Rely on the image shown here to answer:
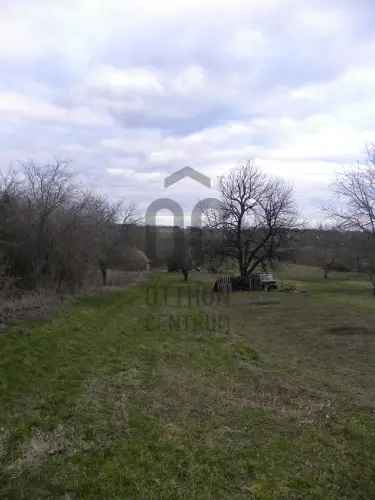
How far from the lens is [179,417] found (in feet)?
15.9

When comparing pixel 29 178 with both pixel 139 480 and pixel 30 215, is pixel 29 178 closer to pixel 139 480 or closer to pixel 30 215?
pixel 30 215

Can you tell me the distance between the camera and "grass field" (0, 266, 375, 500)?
3.38m

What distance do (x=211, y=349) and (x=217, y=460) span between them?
17.7 ft

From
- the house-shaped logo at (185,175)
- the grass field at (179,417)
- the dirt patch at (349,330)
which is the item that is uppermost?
the house-shaped logo at (185,175)

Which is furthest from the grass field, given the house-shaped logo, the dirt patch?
the house-shaped logo

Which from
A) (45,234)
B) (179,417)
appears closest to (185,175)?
(45,234)

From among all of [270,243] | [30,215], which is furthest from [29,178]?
[270,243]

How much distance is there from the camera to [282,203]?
31.7m

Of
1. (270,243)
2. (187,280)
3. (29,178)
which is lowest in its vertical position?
(187,280)

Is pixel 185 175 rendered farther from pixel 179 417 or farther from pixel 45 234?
pixel 179 417

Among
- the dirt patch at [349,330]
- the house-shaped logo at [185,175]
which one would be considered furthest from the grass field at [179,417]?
the house-shaped logo at [185,175]

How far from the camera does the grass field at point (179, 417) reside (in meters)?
3.38

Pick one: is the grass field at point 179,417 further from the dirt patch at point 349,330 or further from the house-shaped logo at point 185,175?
the house-shaped logo at point 185,175

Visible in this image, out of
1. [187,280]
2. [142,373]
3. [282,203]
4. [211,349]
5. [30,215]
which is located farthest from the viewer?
[187,280]
